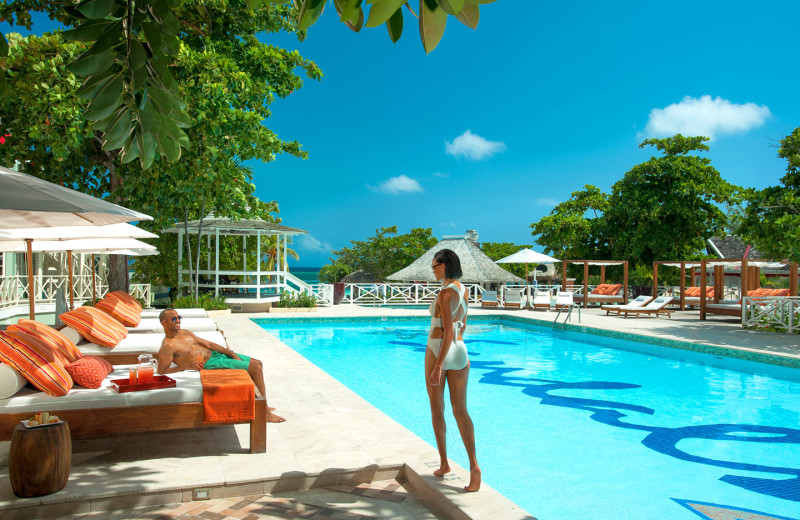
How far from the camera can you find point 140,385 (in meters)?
3.92

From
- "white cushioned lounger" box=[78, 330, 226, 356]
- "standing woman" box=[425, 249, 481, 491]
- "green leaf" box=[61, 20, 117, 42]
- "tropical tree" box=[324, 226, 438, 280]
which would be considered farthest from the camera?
"tropical tree" box=[324, 226, 438, 280]

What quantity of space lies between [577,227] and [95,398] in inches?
1059

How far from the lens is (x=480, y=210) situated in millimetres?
146375

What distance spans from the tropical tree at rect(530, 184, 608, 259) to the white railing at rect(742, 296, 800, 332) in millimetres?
13607

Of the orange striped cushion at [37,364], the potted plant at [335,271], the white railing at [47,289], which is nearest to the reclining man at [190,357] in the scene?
the orange striped cushion at [37,364]

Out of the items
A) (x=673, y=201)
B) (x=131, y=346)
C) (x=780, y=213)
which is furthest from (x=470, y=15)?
(x=673, y=201)

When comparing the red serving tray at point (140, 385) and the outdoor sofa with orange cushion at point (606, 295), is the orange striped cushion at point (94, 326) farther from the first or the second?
the outdoor sofa with orange cushion at point (606, 295)

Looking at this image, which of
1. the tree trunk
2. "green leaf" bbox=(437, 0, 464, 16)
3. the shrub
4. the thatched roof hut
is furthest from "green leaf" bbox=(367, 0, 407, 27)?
the thatched roof hut

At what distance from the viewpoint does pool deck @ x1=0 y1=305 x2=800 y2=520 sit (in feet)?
10.3

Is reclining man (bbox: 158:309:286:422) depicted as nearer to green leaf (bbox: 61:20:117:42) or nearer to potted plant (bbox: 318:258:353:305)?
green leaf (bbox: 61:20:117:42)

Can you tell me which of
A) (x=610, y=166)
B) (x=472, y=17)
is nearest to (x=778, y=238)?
(x=472, y=17)

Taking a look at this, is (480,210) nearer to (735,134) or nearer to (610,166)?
(610,166)

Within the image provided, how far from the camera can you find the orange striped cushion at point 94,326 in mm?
6191

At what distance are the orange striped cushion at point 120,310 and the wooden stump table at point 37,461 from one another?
5.02m
